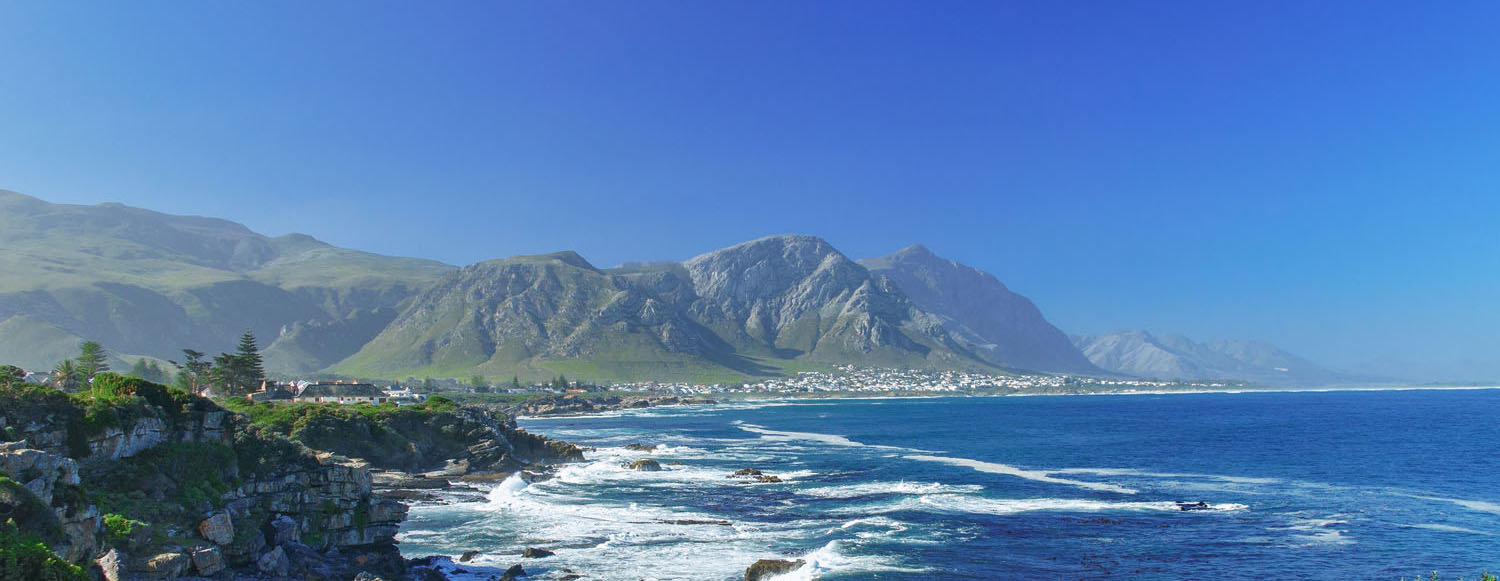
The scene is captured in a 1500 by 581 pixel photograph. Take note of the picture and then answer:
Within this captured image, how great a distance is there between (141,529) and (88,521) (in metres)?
2.20

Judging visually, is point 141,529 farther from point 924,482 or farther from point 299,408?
point 924,482

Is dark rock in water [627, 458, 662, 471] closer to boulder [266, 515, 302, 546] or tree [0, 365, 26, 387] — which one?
boulder [266, 515, 302, 546]

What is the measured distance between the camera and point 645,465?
8656 centimetres

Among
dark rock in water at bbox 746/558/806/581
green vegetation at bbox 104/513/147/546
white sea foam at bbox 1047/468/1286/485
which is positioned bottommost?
dark rock in water at bbox 746/558/806/581

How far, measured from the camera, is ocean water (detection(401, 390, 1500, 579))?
4472cm

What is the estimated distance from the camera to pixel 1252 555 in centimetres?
4666

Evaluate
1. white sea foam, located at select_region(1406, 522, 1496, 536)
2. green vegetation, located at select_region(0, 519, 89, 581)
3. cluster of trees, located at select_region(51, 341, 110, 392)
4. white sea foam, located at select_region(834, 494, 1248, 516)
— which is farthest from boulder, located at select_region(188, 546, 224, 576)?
white sea foam, located at select_region(1406, 522, 1496, 536)

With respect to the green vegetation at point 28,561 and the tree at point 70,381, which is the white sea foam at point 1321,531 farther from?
the tree at point 70,381

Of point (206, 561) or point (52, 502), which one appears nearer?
point (52, 502)

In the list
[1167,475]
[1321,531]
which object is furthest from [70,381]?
[1167,475]

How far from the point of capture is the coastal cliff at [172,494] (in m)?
26.5

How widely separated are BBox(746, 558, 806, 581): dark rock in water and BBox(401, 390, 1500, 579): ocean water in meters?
1.02

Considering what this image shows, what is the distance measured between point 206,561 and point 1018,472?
75.5 meters

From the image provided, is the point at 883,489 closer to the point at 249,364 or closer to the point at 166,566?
the point at 166,566
